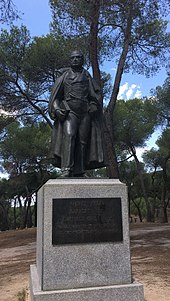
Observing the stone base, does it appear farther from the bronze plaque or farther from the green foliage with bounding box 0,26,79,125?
the green foliage with bounding box 0,26,79,125

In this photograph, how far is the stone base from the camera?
322 cm

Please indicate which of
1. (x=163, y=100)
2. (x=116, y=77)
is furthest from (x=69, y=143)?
(x=163, y=100)

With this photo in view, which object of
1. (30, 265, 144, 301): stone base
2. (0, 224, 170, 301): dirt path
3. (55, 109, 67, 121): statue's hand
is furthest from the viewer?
(0, 224, 170, 301): dirt path

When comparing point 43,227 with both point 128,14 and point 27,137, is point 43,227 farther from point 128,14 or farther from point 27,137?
point 27,137

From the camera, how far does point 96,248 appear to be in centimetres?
355

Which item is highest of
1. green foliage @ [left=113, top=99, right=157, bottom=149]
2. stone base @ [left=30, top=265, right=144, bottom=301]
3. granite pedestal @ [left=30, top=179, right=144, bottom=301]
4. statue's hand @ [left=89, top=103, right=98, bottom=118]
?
green foliage @ [left=113, top=99, right=157, bottom=149]

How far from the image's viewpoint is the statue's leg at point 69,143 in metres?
4.07

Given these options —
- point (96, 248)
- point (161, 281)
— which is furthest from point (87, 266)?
point (161, 281)

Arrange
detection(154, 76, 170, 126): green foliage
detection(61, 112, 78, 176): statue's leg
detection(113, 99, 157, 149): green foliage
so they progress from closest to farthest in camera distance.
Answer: detection(61, 112, 78, 176): statue's leg → detection(154, 76, 170, 126): green foliage → detection(113, 99, 157, 149): green foliage

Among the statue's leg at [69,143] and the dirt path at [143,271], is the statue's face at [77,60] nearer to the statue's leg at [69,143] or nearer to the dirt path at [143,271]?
the statue's leg at [69,143]

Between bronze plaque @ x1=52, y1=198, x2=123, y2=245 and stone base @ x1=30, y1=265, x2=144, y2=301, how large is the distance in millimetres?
503

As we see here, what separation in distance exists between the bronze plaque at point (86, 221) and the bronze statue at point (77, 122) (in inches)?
24.8

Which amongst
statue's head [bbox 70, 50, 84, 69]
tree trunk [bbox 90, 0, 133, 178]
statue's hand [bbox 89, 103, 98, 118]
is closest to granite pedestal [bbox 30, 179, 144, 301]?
statue's hand [bbox 89, 103, 98, 118]

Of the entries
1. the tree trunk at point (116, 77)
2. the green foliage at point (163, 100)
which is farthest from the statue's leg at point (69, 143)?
the green foliage at point (163, 100)
